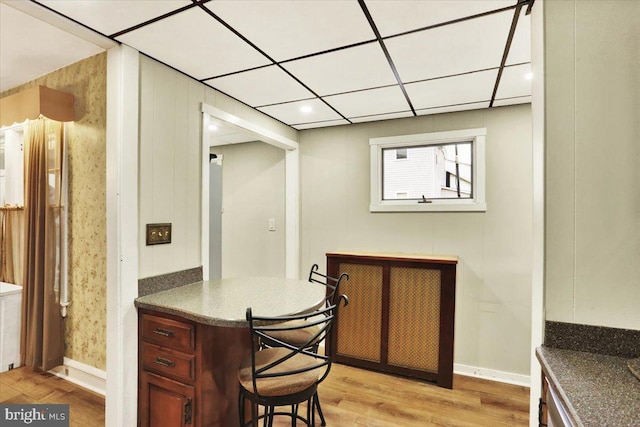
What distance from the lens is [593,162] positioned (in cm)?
122

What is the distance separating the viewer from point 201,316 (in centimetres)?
153

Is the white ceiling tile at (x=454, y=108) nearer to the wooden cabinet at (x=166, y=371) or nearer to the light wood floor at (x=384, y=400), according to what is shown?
the light wood floor at (x=384, y=400)

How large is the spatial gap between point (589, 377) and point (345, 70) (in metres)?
1.98

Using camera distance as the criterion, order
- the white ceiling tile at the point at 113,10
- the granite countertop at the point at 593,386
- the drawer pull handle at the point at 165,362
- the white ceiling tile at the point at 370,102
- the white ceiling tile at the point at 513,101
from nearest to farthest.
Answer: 1. the granite countertop at the point at 593,386
2. the white ceiling tile at the point at 113,10
3. the drawer pull handle at the point at 165,362
4. the white ceiling tile at the point at 370,102
5. the white ceiling tile at the point at 513,101

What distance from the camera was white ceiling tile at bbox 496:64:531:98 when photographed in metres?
2.12

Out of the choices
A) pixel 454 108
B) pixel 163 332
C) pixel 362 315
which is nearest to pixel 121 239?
pixel 163 332

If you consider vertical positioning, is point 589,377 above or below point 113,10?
below

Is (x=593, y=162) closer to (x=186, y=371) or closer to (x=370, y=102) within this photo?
(x=370, y=102)

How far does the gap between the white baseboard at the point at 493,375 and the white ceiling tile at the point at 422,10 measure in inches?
111

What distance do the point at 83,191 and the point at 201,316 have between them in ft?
4.77

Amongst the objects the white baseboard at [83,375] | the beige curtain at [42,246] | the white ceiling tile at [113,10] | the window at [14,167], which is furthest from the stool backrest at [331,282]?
the window at [14,167]

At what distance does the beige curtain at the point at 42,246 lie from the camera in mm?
2374

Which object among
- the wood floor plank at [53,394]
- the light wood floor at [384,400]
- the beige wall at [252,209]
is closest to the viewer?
A: the wood floor plank at [53,394]

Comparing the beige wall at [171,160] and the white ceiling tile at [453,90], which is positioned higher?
the white ceiling tile at [453,90]
